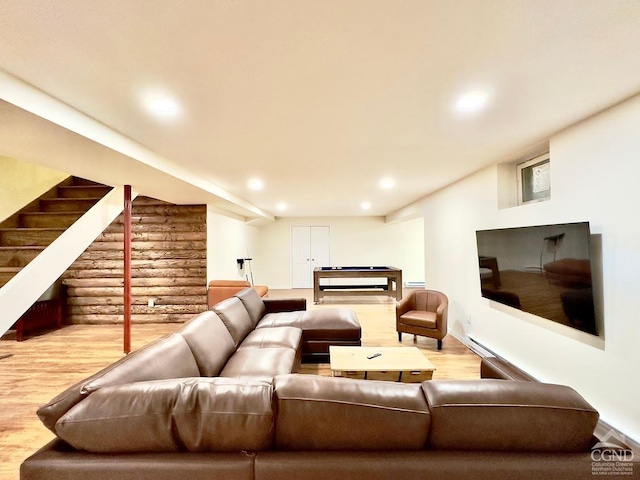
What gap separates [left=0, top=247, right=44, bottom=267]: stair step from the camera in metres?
3.84

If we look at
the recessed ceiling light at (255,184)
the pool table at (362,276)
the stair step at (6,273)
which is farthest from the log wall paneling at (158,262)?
the pool table at (362,276)

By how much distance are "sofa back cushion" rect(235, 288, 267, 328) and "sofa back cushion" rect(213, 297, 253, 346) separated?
0.10m

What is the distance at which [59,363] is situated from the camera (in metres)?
3.59

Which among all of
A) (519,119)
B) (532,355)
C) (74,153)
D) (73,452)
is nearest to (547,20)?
(519,119)

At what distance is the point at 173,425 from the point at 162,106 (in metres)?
1.86

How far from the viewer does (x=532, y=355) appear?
2.85 meters

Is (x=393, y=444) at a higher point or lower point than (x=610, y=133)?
lower

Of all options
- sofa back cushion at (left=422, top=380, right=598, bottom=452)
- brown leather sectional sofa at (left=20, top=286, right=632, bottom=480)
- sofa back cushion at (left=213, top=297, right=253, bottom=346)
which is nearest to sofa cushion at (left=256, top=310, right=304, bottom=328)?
sofa back cushion at (left=213, top=297, right=253, bottom=346)

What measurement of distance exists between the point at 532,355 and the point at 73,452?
3.41 metres

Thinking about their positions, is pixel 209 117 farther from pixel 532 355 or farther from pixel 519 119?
pixel 532 355

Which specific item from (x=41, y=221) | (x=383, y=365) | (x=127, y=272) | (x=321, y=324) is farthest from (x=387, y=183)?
(x=41, y=221)

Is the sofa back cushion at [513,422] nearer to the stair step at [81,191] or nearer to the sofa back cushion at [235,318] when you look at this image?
the sofa back cushion at [235,318]

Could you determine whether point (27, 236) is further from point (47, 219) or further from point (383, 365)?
point (383, 365)

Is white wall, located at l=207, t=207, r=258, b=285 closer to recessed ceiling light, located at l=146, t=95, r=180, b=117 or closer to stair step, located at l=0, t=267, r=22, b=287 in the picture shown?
stair step, located at l=0, t=267, r=22, b=287
